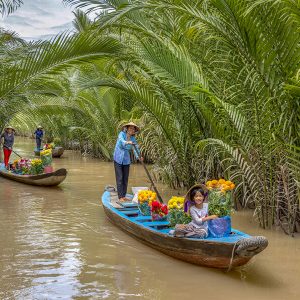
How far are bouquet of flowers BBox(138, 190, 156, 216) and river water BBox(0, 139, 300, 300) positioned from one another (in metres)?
0.47

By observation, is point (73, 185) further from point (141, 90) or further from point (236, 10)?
point (236, 10)

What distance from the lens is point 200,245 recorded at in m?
5.07

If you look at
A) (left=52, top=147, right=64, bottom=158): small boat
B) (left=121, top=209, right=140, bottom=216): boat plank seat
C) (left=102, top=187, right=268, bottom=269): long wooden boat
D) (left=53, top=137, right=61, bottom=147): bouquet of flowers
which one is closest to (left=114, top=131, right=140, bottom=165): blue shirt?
(left=121, top=209, right=140, bottom=216): boat plank seat

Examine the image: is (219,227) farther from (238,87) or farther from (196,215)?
(238,87)

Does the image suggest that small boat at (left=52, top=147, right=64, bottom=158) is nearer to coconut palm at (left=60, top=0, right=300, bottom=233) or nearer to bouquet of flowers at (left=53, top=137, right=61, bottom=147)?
bouquet of flowers at (left=53, top=137, right=61, bottom=147)

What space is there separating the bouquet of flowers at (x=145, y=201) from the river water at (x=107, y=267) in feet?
1.53

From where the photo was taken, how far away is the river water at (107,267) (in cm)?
458

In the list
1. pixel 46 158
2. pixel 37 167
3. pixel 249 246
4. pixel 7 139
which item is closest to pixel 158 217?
pixel 249 246

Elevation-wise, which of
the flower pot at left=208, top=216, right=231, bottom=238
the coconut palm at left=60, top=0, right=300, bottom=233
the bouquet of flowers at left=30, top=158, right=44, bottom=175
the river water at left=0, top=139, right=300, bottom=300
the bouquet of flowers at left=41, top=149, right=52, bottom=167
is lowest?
the river water at left=0, top=139, right=300, bottom=300

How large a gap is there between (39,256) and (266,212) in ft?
11.1

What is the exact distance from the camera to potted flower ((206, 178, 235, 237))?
5.32m

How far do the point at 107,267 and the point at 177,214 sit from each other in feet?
3.49

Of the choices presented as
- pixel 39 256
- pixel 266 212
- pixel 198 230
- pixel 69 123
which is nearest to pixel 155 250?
pixel 198 230

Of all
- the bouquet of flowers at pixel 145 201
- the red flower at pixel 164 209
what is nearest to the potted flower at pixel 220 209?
the red flower at pixel 164 209
